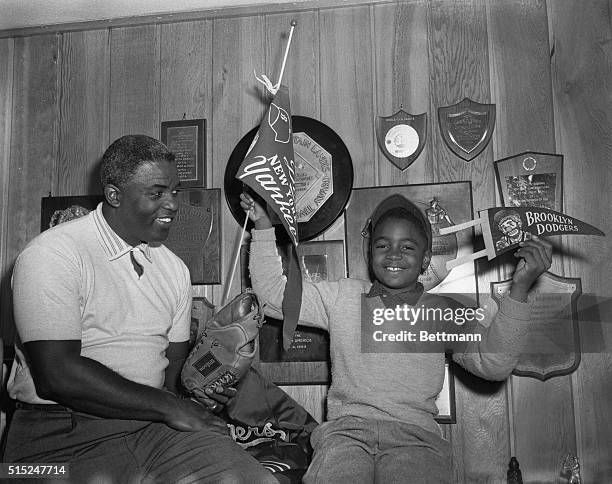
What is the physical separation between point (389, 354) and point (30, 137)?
1.30 metres

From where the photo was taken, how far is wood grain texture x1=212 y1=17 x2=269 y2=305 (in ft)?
6.34

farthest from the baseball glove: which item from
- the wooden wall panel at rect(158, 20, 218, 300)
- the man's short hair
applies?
the wooden wall panel at rect(158, 20, 218, 300)

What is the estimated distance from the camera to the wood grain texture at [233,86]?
1933 millimetres

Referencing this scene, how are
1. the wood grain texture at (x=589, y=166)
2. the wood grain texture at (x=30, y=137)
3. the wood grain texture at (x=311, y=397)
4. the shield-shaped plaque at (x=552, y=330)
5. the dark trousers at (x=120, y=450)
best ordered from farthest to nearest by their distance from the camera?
the wood grain texture at (x=30, y=137) < the wood grain texture at (x=311, y=397) < the shield-shaped plaque at (x=552, y=330) < the wood grain texture at (x=589, y=166) < the dark trousers at (x=120, y=450)

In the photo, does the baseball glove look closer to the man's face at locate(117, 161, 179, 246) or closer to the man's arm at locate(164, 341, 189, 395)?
the man's arm at locate(164, 341, 189, 395)

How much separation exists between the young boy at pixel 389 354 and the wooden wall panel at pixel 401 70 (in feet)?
0.81

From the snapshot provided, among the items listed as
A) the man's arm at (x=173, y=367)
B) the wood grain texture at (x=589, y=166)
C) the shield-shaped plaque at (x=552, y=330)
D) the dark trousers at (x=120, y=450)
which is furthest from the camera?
the shield-shaped plaque at (x=552, y=330)

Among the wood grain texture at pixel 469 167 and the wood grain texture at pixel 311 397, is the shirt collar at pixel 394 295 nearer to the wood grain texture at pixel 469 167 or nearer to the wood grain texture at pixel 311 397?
the wood grain texture at pixel 469 167

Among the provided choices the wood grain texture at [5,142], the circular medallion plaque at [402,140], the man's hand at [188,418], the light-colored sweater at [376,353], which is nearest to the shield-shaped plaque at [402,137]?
the circular medallion plaque at [402,140]

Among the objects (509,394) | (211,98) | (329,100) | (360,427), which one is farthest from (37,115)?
(509,394)

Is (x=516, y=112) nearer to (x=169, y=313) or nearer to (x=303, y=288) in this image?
(x=303, y=288)

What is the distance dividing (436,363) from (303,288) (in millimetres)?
346

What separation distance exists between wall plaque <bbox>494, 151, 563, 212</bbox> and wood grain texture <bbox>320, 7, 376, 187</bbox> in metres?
0.36

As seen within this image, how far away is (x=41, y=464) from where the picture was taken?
1.26 meters
